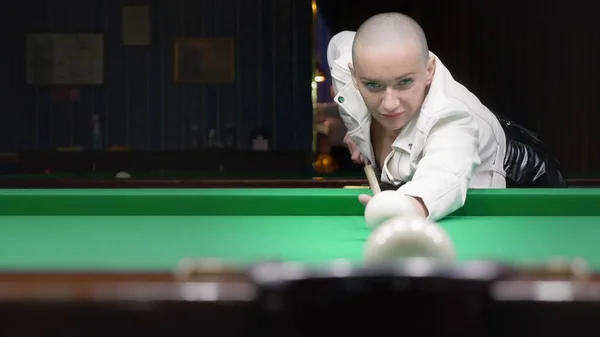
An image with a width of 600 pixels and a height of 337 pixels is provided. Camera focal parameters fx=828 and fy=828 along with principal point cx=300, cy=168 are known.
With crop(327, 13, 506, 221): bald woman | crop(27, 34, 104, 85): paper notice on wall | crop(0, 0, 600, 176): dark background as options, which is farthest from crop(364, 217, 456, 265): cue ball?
crop(27, 34, 104, 85): paper notice on wall

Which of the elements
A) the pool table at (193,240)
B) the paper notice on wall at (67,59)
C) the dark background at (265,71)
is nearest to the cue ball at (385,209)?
the pool table at (193,240)

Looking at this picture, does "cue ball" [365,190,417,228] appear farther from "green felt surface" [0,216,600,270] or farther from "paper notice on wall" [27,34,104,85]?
"paper notice on wall" [27,34,104,85]

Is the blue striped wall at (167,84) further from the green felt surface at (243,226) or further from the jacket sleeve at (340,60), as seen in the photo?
the green felt surface at (243,226)

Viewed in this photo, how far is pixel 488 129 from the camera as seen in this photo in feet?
8.80

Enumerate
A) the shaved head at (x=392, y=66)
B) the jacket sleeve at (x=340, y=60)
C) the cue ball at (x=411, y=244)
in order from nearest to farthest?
the cue ball at (x=411, y=244) < the shaved head at (x=392, y=66) < the jacket sleeve at (x=340, y=60)

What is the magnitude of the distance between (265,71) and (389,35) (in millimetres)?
5087

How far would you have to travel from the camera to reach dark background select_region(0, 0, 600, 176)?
7242 mm

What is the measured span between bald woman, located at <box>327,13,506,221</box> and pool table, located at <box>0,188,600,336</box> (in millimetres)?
88

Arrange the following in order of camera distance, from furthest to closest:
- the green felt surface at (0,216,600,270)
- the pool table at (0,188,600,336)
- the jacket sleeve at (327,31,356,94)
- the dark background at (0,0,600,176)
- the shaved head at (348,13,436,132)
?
the dark background at (0,0,600,176) < the jacket sleeve at (327,31,356,94) < the shaved head at (348,13,436,132) < the green felt surface at (0,216,600,270) < the pool table at (0,188,600,336)

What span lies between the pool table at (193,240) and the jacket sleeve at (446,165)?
5 centimetres

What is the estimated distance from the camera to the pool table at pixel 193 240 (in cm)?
89

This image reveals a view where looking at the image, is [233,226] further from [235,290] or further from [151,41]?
[151,41]

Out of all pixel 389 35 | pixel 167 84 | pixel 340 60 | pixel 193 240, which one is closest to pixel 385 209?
pixel 193 240

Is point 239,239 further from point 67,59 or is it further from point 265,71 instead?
point 67,59
